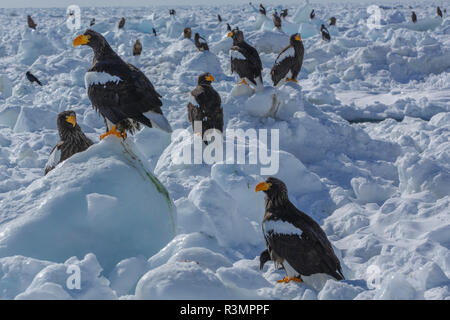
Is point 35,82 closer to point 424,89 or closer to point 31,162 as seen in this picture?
point 31,162

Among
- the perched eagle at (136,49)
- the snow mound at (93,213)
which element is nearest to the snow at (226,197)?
the snow mound at (93,213)

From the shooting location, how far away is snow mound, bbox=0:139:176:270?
3193 millimetres

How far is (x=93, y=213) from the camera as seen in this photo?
3.31 metres

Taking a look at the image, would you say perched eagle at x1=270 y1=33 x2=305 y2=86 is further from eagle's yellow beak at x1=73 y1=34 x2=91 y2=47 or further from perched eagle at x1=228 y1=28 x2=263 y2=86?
eagle's yellow beak at x1=73 y1=34 x2=91 y2=47

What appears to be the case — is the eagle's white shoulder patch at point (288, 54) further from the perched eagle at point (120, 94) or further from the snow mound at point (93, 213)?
the snow mound at point (93, 213)

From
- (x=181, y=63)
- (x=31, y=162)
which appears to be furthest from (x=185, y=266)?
(x=181, y=63)

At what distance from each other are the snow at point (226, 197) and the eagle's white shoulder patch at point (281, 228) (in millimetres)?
347

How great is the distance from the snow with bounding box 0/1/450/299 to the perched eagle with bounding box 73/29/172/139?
8 centimetres

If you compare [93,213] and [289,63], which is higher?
[289,63]

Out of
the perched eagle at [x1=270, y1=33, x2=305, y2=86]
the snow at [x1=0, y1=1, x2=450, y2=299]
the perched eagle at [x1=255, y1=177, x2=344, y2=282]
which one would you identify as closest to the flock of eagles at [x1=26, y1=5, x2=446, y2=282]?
the perched eagle at [x1=255, y1=177, x2=344, y2=282]

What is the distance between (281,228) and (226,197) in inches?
38.6

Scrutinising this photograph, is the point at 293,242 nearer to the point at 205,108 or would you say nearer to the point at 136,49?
the point at 205,108

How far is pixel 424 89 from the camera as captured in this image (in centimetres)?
1167

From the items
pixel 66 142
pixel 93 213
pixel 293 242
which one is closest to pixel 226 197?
pixel 293 242
